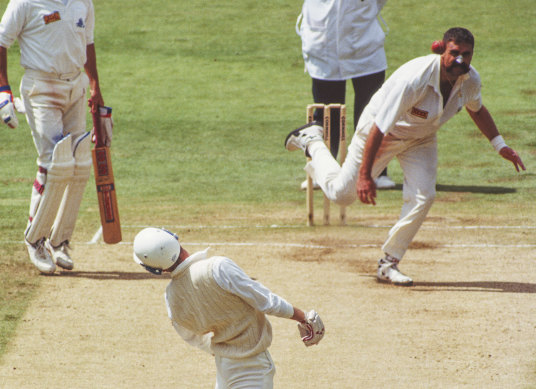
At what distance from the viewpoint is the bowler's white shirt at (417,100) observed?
662 centimetres

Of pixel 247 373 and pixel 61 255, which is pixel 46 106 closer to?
pixel 61 255

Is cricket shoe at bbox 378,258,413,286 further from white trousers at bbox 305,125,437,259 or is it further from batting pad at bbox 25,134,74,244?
batting pad at bbox 25,134,74,244

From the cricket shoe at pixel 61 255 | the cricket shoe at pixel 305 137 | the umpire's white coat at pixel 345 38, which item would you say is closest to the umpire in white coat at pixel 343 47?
the umpire's white coat at pixel 345 38

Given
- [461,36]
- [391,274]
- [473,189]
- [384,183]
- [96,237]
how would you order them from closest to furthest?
[461,36] < [391,274] < [96,237] < [473,189] < [384,183]

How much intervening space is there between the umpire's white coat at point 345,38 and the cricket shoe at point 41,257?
4.27 metres

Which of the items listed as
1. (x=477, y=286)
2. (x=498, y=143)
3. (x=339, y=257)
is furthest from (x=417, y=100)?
(x=339, y=257)

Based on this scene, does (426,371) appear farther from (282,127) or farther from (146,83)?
(146,83)

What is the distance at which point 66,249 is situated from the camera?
7.77m

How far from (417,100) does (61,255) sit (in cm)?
314

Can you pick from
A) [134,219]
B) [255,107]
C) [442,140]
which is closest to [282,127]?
[255,107]

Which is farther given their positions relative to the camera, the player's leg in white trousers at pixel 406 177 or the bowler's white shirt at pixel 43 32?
the bowler's white shirt at pixel 43 32

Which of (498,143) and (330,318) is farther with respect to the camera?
(498,143)

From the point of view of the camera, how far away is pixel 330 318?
6.61 m

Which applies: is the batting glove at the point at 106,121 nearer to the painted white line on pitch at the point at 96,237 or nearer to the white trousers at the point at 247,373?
the painted white line on pitch at the point at 96,237
